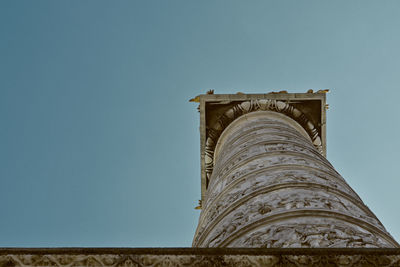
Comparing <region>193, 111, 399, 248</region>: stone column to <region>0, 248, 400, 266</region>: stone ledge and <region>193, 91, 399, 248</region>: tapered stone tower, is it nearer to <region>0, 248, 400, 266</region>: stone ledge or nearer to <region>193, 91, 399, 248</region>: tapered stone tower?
<region>193, 91, 399, 248</region>: tapered stone tower

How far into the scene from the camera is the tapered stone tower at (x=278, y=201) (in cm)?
336

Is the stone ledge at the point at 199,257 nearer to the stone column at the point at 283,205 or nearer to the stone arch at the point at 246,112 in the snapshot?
the stone column at the point at 283,205

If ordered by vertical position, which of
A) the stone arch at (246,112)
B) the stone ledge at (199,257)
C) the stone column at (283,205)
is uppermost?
the stone arch at (246,112)

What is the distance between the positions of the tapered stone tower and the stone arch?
24.4 inches

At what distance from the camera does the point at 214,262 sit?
2172mm

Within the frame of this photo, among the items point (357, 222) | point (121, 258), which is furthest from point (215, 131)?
point (121, 258)

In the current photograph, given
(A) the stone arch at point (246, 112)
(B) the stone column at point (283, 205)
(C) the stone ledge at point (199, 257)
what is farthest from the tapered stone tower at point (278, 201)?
(C) the stone ledge at point (199, 257)

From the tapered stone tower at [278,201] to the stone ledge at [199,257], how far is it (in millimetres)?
835

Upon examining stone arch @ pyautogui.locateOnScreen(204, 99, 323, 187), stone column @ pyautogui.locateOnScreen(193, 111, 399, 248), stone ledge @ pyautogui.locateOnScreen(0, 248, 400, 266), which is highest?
stone arch @ pyautogui.locateOnScreen(204, 99, 323, 187)

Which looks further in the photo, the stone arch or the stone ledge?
the stone arch

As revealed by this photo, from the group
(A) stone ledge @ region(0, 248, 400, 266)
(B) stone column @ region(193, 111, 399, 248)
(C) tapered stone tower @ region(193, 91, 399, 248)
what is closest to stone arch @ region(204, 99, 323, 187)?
(C) tapered stone tower @ region(193, 91, 399, 248)

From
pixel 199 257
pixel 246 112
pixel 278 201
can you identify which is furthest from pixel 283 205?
pixel 246 112

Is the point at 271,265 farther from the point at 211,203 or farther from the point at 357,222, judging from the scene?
the point at 211,203

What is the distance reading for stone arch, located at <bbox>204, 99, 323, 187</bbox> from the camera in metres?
9.51
